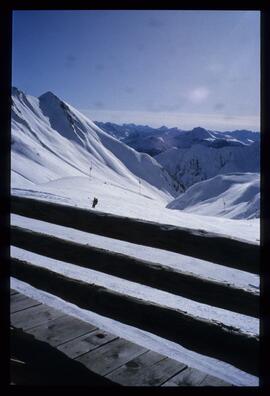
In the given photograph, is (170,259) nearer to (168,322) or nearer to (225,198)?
(168,322)

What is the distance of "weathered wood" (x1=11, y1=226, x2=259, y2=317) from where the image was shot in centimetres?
227

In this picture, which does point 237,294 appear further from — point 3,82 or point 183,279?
point 3,82

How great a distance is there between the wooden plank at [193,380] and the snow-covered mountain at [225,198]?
75.7 m

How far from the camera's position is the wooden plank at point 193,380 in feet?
6.66

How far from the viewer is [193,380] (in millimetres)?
2062

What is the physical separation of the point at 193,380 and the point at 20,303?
4.51ft

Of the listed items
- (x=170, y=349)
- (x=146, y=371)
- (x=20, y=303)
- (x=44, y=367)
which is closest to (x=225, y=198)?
(x=170, y=349)

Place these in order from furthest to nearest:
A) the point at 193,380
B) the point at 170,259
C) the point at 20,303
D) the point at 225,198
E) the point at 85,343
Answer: the point at 225,198 < the point at 170,259 < the point at 20,303 < the point at 85,343 < the point at 193,380

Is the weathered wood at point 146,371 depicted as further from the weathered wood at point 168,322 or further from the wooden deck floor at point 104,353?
the weathered wood at point 168,322

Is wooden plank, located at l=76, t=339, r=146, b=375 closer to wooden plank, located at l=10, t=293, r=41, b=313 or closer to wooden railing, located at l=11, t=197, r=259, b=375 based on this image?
wooden railing, located at l=11, t=197, r=259, b=375

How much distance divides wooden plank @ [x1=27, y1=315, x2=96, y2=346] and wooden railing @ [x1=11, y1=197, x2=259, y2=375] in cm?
17

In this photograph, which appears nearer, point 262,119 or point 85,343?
point 262,119

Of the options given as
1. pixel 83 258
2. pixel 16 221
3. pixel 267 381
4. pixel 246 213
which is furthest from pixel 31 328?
pixel 246 213

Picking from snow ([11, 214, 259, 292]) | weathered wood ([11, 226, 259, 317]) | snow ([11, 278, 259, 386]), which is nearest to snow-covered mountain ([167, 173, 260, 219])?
snow ([11, 214, 259, 292])
